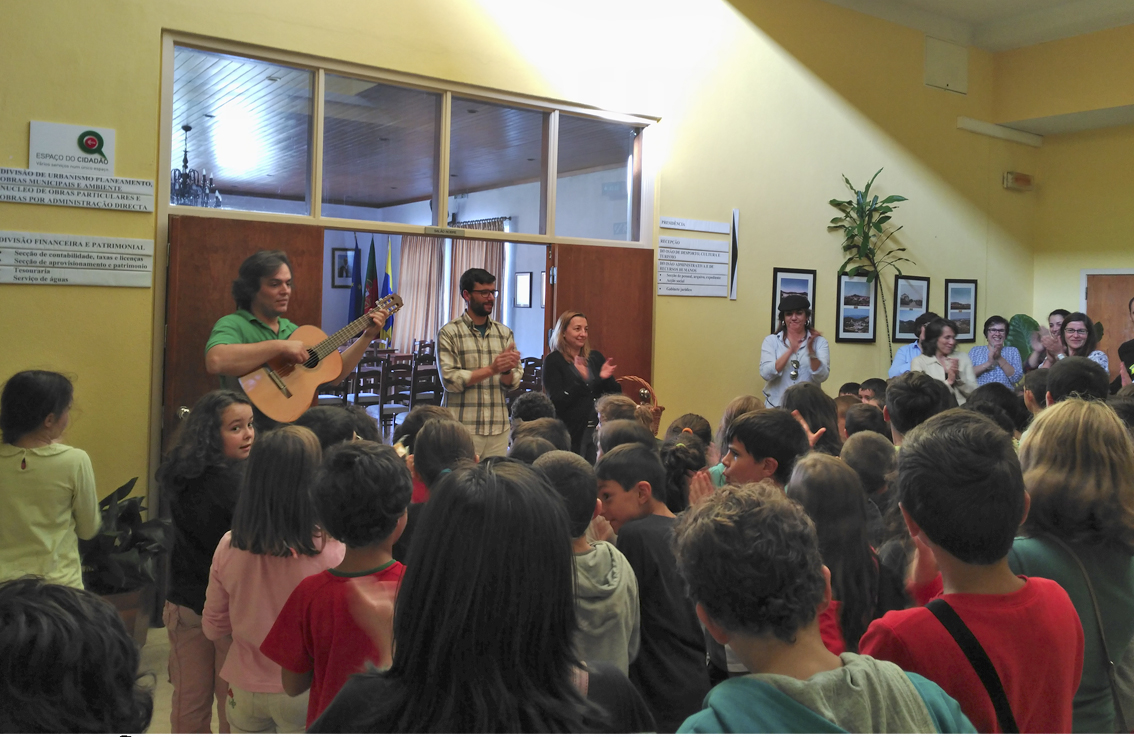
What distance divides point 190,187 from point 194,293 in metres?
0.64

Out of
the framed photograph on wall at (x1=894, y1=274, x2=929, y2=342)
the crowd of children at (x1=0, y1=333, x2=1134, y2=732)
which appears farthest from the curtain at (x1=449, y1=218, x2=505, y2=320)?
the crowd of children at (x1=0, y1=333, x2=1134, y2=732)

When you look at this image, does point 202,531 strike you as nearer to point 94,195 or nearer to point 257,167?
point 94,195

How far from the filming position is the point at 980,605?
137cm

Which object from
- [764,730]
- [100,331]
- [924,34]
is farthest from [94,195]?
[924,34]

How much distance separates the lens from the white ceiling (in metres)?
7.66

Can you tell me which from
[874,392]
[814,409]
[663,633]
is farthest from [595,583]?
[874,392]

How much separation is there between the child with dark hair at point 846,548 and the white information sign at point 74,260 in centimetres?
387

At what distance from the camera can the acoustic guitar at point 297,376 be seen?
395 centimetres

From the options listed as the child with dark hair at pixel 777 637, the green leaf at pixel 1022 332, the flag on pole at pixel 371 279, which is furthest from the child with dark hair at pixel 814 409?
the flag on pole at pixel 371 279

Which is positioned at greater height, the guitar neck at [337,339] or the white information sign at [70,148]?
the white information sign at [70,148]

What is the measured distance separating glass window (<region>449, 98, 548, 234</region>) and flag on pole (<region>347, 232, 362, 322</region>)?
596cm

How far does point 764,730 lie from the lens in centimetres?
99

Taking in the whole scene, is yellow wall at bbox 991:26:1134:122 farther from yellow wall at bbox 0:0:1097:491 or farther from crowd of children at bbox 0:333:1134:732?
crowd of children at bbox 0:333:1134:732

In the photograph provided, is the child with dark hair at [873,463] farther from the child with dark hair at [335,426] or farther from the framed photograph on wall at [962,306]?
the framed photograph on wall at [962,306]
